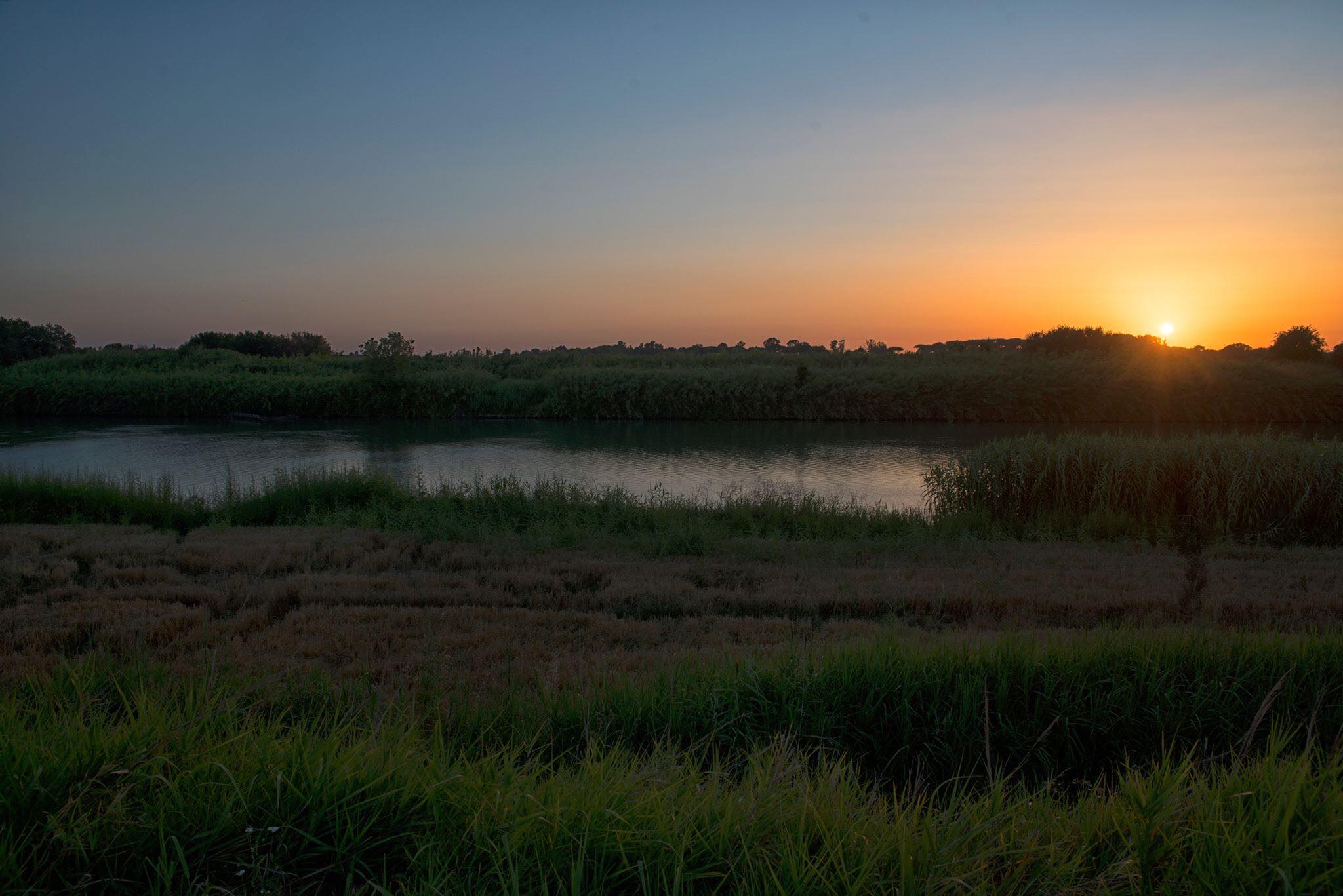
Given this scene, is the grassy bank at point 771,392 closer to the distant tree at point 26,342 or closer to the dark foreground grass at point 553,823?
the distant tree at point 26,342

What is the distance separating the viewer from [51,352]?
2016 inches

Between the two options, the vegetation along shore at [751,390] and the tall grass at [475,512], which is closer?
the tall grass at [475,512]

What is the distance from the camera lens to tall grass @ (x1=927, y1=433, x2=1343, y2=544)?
11320 mm

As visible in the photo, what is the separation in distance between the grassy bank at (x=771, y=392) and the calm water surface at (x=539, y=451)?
10.1ft

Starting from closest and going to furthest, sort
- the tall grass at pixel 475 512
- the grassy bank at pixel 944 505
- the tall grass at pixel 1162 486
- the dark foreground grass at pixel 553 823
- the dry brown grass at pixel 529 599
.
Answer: the dark foreground grass at pixel 553 823, the dry brown grass at pixel 529 599, the tall grass at pixel 475 512, the grassy bank at pixel 944 505, the tall grass at pixel 1162 486

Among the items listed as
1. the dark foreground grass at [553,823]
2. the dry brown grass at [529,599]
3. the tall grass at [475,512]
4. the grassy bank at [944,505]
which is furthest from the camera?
the grassy bank at [944,505]

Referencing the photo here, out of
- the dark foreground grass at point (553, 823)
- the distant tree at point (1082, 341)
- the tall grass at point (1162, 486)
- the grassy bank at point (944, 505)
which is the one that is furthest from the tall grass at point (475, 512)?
the distant tree at point (1082, 341)

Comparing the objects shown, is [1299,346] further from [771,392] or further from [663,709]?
[663,709]

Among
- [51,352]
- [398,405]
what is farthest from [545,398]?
[51,352]

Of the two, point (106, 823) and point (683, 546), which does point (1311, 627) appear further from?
point (106, 823)

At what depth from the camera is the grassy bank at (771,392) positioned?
38188mm

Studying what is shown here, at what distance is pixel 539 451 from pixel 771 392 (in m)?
18.6

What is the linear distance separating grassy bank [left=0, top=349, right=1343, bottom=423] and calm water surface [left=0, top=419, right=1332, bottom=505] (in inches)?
121

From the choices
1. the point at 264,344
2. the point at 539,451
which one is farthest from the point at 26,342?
the point at 539,451
